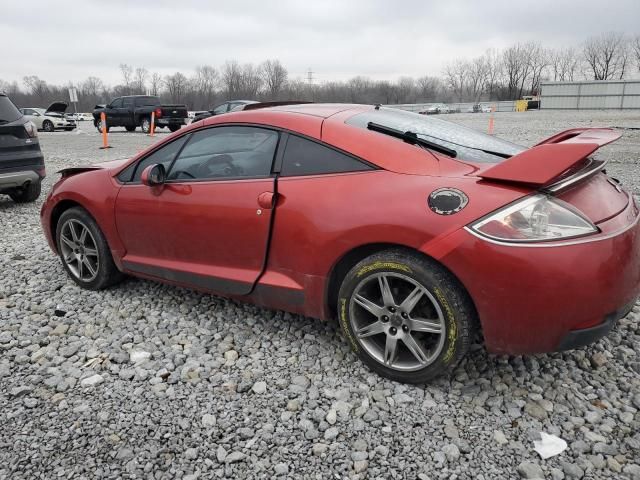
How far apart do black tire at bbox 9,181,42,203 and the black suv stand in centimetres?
47

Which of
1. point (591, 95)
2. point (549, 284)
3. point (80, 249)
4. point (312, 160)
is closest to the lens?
point (549, 284)

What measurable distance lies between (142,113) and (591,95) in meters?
46.3

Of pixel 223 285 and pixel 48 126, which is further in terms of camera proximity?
pixel 48 126

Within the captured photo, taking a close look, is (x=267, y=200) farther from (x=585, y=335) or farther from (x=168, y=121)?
(x=168, y=121)

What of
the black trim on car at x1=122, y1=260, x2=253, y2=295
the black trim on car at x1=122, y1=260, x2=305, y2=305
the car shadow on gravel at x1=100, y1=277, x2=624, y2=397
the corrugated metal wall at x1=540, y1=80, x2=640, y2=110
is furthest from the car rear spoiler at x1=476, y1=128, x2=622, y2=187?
the corrugated metal wall at x1=540, y1=80, x2=640, y2=110

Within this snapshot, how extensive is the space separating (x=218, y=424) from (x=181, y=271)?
1264 millimetres

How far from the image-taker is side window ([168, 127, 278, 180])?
305cm

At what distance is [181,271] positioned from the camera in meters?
3.40

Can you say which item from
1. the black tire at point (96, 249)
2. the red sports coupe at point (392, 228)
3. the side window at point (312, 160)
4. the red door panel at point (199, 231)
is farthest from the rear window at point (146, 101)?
the side window at point (312, 160)

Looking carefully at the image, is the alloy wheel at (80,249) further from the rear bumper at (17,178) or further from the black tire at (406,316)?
the rear bumper at (17,178)

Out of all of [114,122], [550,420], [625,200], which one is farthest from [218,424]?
[114,122]

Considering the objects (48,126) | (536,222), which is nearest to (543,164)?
(536,222)

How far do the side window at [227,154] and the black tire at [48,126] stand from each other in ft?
99.0

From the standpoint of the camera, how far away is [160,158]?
3.59 metres
